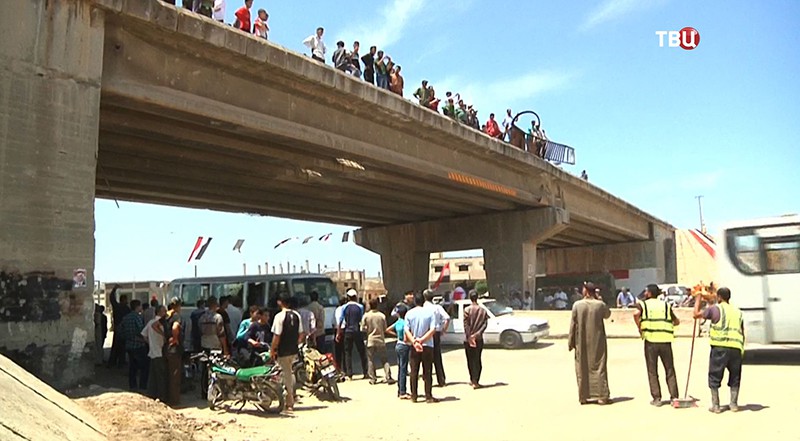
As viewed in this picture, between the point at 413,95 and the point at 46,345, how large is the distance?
13.1 m

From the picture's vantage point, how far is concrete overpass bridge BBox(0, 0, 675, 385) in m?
9.39

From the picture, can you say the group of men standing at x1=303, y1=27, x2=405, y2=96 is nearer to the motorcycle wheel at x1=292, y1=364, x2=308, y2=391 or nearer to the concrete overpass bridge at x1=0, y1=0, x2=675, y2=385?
the concrete overpass bridge at x1=0, y1=0, x2=675, y2=385

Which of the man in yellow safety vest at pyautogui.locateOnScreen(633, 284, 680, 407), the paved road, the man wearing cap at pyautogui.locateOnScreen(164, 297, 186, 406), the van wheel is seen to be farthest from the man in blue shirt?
the van wheel

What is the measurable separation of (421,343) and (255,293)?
28.8 feet

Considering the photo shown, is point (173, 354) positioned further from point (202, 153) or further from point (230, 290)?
point (230, 290)

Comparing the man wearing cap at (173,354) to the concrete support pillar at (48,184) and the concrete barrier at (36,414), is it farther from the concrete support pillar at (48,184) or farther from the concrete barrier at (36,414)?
the concrete barrier at (36,414)

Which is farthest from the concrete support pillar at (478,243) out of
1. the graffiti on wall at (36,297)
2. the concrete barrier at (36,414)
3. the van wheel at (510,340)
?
the concrete barrier at (36,414)

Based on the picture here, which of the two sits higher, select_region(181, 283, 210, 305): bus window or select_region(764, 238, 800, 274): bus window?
select_region(764, 238, 800, 274): bus window

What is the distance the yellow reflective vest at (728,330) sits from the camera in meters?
8.45

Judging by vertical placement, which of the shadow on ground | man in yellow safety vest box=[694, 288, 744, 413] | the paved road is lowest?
the paved road

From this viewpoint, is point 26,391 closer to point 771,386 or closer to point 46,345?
point 46,345

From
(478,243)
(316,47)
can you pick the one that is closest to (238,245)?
(478,243)

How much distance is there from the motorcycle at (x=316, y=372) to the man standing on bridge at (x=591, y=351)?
12.8 feet

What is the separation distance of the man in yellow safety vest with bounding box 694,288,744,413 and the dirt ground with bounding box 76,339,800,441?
32cm
